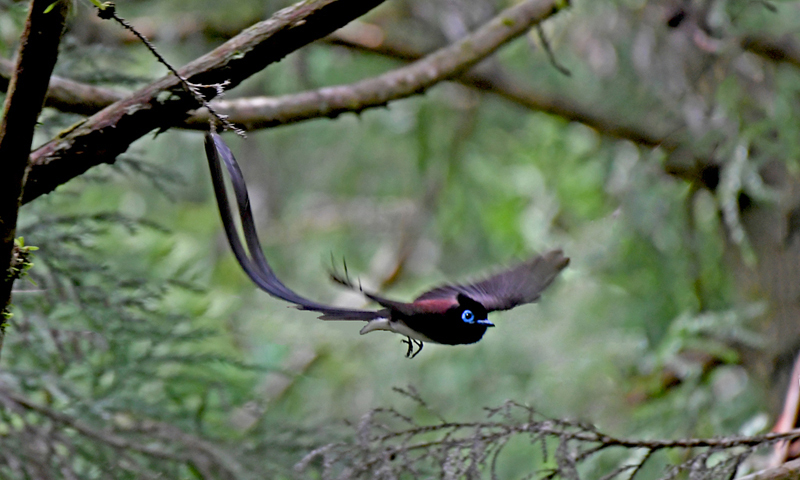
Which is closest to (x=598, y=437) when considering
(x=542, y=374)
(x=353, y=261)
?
(x=542, y=374)

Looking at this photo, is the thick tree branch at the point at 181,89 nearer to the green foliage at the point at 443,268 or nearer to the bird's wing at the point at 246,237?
the bird's wing at the point at 246,237

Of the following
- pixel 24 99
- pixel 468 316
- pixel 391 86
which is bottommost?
pixel 468 316

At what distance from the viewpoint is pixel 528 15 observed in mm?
2449

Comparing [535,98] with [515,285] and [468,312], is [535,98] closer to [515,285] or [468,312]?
[515,285]

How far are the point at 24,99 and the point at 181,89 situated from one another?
0.80ft

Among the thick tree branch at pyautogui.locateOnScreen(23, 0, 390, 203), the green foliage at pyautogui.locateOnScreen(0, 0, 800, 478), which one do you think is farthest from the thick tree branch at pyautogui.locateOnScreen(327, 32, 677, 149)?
the thick tree branch at pyautogui.locateOnScreen(23, 0, 390, 203)

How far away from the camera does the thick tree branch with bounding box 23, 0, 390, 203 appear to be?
130 centimetres

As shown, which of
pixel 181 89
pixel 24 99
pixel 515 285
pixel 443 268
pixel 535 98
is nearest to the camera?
pixel 24 99

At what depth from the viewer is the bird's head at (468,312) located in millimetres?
1374

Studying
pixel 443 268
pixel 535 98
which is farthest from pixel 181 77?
pixel 443 268

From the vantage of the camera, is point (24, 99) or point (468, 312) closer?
point (24, 99)

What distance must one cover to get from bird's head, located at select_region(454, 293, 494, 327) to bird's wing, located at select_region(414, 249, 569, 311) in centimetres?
11

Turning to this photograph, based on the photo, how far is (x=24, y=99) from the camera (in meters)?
1.15

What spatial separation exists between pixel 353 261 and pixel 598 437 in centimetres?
499
